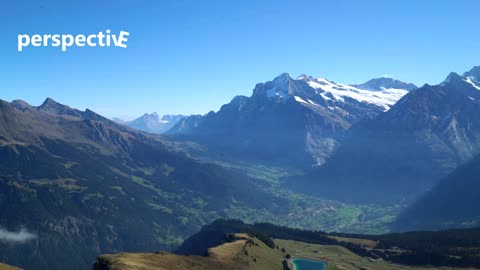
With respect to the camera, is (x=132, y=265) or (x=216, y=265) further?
(x=216, y=265)

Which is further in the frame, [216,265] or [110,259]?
[216,265]

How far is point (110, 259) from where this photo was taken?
5979 inches

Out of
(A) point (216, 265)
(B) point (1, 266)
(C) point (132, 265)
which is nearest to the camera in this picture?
(C) point (132, 265)

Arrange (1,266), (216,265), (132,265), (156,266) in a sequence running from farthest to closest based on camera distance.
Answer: (216,265) → (1,266) → (156,266) → (132,265)

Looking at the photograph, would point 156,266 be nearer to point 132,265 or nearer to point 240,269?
point 132,265

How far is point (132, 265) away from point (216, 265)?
48.6 m

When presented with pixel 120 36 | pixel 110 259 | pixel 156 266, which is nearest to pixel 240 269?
pixel 156 266

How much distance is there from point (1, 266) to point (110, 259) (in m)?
46.5

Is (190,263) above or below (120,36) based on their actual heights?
below

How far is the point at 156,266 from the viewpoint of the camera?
155m

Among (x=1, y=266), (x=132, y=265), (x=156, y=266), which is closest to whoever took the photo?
(x=132, y=265)

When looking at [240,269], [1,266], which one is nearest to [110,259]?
[1,266]

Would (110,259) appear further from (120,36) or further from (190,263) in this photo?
A: (120,36)

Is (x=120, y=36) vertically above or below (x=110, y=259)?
above
